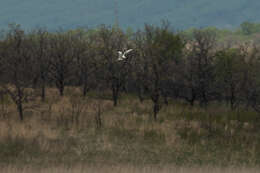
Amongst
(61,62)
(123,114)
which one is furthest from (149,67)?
(61,62)

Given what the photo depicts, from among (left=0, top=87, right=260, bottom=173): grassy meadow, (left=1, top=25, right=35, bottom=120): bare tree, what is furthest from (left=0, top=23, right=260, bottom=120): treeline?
(left=1, top=25, right=35, bottom=120): bare tree

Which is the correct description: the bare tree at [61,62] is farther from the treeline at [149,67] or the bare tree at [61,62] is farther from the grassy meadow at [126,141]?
the grassy meadow at [126,141]

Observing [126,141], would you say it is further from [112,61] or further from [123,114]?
[112,61]

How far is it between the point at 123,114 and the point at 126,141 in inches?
260

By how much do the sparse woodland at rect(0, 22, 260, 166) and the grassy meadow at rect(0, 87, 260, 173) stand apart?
0.13 feet

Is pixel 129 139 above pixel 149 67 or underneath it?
underneath

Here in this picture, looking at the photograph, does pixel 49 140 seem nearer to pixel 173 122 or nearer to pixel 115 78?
pixel 173 122

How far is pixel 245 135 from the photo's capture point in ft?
55.9

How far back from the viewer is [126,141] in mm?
15617

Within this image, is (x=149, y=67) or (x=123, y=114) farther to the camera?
(x=149, y=67)

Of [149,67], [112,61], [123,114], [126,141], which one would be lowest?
[123,114]

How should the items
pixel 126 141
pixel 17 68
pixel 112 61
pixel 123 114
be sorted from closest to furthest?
pixel 126 141 → pixel 17 68 → pixel 123 114 → pixel 112 61

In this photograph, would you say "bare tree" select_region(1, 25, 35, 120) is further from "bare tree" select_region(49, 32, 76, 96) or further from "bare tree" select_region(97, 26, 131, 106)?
"bare tree" select_region(49, 32, 76, 96)

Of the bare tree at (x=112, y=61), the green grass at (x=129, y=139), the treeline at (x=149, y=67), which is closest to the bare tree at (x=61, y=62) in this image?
the treeline at (x=149, y=67)
